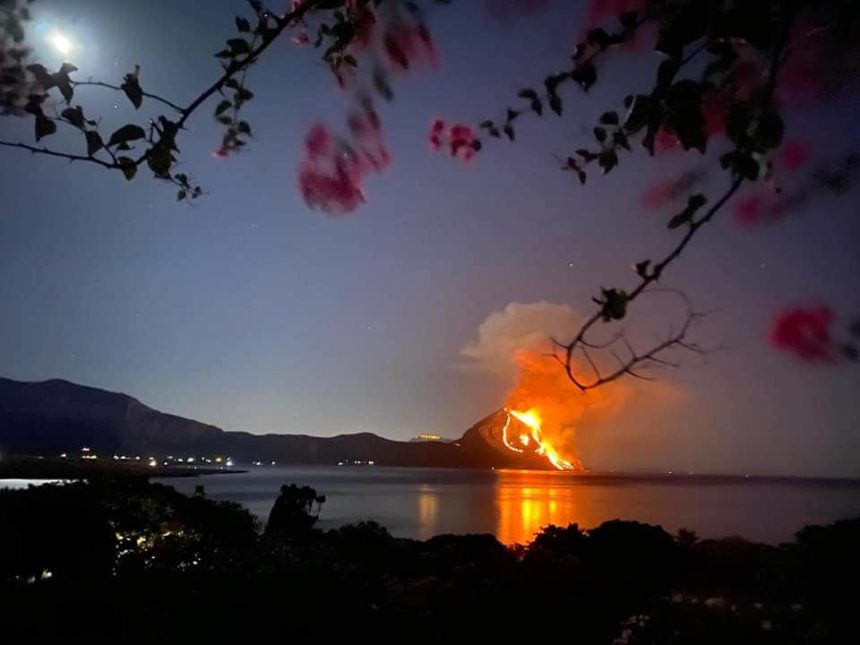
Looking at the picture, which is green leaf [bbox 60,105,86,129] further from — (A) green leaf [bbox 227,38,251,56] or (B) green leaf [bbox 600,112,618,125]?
(B) green leaf [bbox 600,112,618,125]

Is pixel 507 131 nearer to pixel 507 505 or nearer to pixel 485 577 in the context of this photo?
pixel 485 577

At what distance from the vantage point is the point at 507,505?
7681cm

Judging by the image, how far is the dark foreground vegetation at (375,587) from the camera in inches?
243

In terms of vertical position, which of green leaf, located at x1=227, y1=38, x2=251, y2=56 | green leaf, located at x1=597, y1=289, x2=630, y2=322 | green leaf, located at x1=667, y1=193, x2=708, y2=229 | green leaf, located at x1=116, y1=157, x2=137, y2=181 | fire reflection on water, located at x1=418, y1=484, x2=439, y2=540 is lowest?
fire reflection on water, located at x1=418, y1=484, x2=439, y2=540

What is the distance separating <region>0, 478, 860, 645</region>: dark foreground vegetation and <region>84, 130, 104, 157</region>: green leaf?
4.42 metres

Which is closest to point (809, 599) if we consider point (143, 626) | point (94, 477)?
point (143, 626)

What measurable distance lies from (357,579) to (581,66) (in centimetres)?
594

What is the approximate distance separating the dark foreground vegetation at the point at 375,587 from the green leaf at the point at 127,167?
4.22 meters

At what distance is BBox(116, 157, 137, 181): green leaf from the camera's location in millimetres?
3154

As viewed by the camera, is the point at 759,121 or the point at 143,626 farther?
the point at 143,626

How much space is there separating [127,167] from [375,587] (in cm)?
562

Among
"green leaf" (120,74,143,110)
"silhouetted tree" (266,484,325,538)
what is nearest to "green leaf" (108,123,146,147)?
"green leaf" (120,74,143,110)

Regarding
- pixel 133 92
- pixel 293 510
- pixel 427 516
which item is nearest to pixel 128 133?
pixel 133 92

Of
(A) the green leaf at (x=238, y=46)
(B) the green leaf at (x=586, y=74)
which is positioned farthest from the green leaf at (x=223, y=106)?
(B) the green leaf at (x=586, y=74)
